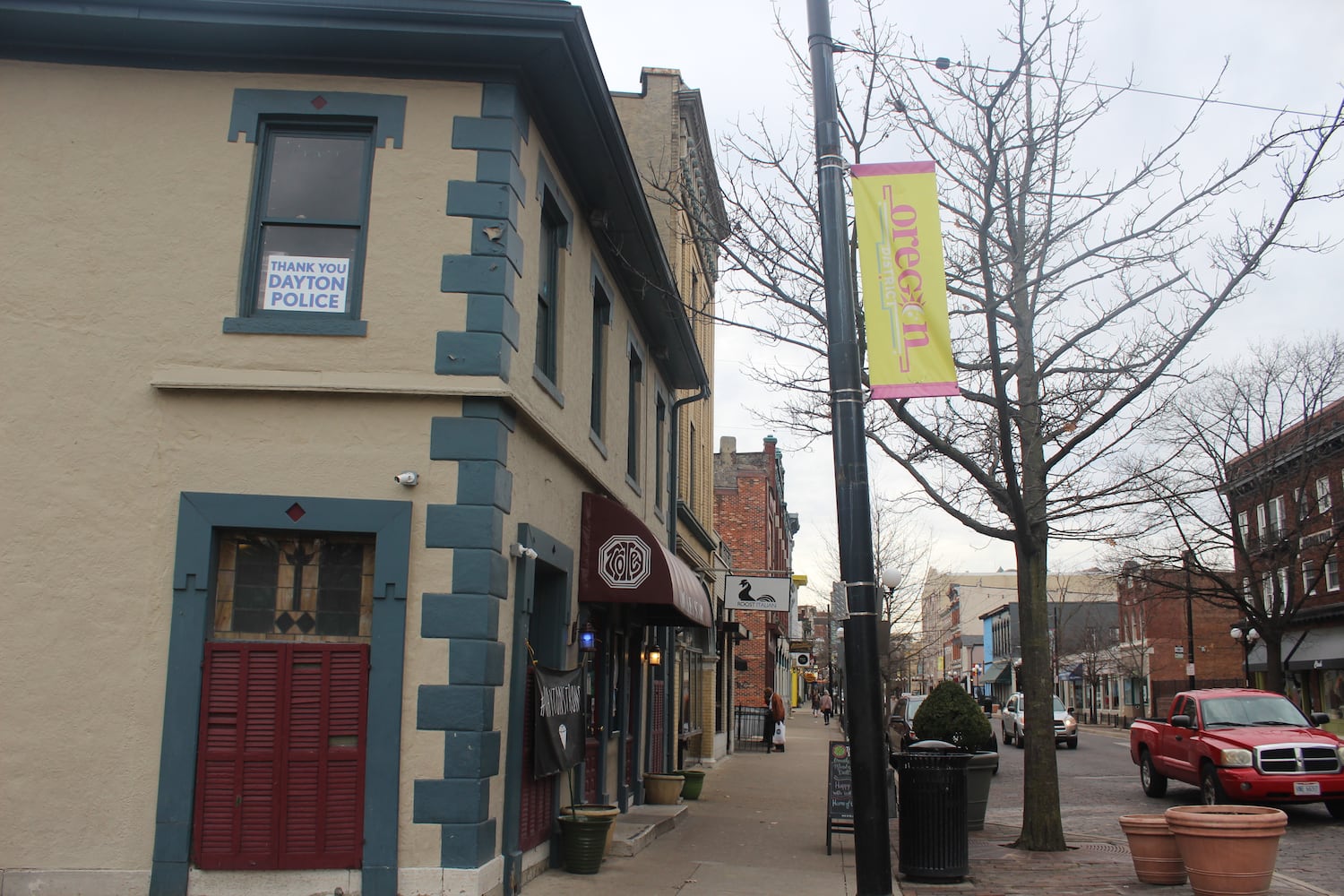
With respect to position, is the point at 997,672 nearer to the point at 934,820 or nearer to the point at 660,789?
the point at 660,789

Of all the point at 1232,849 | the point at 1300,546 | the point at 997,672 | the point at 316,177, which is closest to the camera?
the point at 1232,849

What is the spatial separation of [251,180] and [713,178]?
5954 mm

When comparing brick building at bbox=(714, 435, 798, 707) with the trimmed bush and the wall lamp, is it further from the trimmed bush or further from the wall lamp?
the wall lamp

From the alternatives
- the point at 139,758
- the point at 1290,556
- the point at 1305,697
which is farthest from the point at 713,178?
the point at 1305,697

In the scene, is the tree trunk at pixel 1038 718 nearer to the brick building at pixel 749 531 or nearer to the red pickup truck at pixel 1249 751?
the red pickup truck at pixel 1249 751

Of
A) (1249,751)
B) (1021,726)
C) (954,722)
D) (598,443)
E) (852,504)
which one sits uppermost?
(598,443)

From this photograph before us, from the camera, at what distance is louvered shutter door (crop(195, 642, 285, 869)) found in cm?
796

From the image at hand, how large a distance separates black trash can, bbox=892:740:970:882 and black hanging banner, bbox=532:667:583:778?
10.2ft

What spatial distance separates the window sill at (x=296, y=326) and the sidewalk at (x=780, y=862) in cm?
489

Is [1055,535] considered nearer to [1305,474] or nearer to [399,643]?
[399,643]

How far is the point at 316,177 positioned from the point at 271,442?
7.50 feet

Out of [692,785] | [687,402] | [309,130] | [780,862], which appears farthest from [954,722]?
[309,130]

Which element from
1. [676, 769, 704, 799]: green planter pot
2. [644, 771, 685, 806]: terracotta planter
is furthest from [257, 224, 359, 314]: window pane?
[676, 769, 704, 799]: green planter pot

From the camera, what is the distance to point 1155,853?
1005cm
